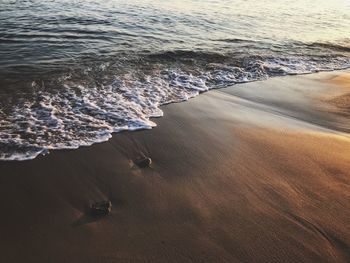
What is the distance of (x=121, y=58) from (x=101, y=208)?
236 inches

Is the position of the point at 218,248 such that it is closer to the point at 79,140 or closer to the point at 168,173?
the point at 168,173

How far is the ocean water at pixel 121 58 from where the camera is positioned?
516 centimetres

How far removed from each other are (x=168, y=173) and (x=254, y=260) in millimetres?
1467

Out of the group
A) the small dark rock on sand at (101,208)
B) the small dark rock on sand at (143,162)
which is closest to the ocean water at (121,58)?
the small dark rock on sand at (143,162)

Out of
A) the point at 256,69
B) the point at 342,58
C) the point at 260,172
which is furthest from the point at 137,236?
the point at 342,58

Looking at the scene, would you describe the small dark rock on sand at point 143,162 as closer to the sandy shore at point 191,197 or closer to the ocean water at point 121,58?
the sandy shore at point 191,197

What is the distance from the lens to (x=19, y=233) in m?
2.98

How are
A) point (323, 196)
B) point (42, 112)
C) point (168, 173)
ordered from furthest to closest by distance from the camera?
point (42, 112) → point (168, 173) → point (323, 196)

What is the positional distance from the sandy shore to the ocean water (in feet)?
2.05

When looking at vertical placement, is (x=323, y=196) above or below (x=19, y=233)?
above

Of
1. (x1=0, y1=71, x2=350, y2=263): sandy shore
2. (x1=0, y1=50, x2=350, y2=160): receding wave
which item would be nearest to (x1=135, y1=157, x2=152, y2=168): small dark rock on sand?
(x1=0, y1=71, x2=350, y2=263): sandy shore

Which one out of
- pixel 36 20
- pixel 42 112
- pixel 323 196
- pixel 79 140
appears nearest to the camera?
pixel 323 196

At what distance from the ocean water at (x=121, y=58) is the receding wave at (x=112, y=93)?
0.02m

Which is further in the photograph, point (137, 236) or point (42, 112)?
point (42, 112)
